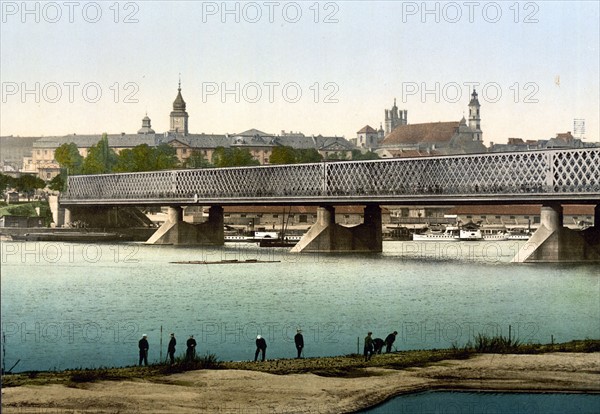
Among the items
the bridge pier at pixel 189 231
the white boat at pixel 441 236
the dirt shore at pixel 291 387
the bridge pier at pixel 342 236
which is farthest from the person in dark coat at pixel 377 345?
the white boat at pixel 441 236

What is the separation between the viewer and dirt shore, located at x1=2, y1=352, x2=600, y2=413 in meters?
41.5

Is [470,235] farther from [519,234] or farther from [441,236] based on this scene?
[519,234]

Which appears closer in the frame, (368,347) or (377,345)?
(368,347)

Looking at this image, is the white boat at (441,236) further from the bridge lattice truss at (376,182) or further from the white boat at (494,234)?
the bridge lattice truss at (376,182)

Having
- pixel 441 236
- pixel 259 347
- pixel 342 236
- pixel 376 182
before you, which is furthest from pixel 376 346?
pixel 441 236

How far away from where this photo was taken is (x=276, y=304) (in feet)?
253

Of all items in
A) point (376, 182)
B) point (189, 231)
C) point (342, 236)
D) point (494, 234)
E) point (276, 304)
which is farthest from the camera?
point (494, 234)

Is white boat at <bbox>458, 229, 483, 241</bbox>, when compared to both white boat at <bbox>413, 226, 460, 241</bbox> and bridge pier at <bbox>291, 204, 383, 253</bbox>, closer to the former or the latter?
white boat at <bbox>413, 226, 460, 241</bbox>

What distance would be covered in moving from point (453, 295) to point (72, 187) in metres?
125

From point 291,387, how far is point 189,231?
119 m

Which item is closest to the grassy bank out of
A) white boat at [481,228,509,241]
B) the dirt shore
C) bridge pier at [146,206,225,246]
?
the dirt shore

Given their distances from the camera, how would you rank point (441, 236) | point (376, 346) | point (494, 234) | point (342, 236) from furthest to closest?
1. point (494, 234)
2. point (441, 236)
3. point (342, 236)
4. point (376, 346)

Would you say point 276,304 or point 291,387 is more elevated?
point 276,304

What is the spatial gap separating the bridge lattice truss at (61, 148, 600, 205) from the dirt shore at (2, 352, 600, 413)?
58.8 m
